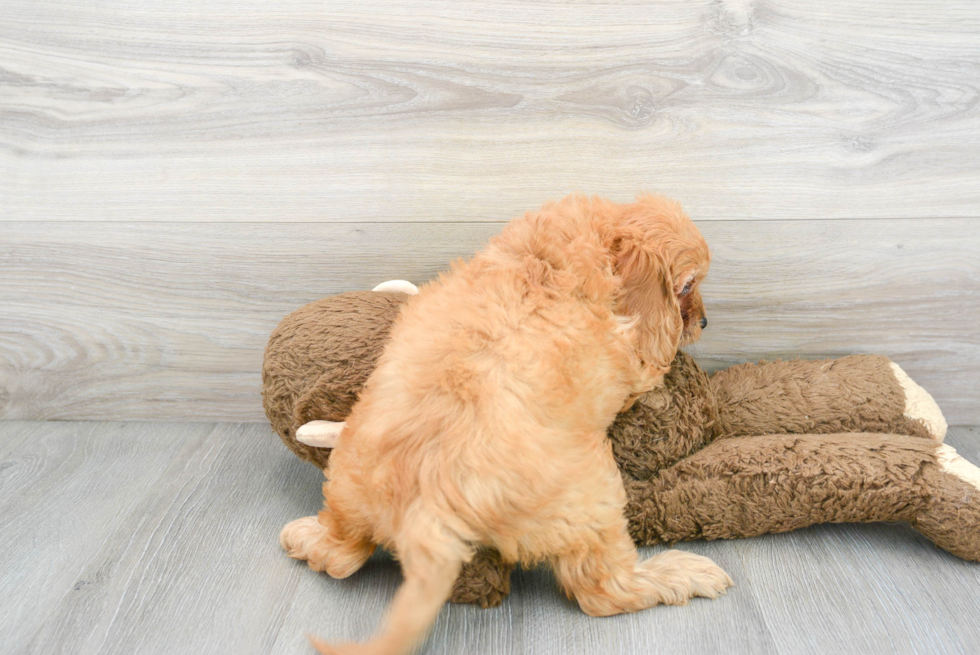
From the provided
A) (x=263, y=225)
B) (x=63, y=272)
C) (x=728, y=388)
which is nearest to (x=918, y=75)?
(x=728, y=388)

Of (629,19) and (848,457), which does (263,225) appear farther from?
(848,457)

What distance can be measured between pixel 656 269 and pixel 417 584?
2.12ft

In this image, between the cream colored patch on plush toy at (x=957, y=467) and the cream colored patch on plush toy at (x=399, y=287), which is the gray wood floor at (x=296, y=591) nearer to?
the cream colored patch on plush toy at (x=957, y=467)

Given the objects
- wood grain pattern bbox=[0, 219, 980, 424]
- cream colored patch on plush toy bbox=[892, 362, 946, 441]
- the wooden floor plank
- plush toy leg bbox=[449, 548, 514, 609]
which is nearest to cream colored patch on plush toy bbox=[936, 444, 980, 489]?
cream colored patch on plush toy bbox=[892, 362, 946, 441]

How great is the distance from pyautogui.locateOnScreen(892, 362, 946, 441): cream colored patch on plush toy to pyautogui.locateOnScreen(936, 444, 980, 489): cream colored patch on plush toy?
0.15 metres

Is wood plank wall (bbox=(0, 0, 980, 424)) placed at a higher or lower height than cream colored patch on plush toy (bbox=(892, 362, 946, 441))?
higher

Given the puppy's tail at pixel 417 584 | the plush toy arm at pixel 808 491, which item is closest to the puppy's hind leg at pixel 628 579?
the plush toy arm at pixel 808 491

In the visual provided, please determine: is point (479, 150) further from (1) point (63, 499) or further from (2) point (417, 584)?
(1) point (63, 499)

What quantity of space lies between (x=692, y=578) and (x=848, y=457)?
39cm

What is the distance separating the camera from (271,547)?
1397mm

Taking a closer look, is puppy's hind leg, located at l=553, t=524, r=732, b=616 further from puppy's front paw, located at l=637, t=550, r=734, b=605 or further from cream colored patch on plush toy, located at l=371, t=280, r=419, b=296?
cream colored patch on plush toy, located at l=371, t=280, r=419, b=296

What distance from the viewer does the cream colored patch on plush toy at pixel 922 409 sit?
148cm

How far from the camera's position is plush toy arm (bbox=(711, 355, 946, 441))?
1.47 meters

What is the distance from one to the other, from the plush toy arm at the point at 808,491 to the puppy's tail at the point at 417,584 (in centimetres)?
47
